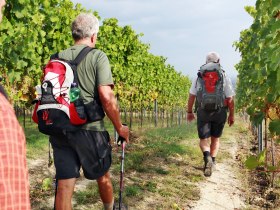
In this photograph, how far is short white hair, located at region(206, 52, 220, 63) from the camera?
23.1 ft

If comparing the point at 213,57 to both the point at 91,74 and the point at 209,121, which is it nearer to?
the point at 209,121

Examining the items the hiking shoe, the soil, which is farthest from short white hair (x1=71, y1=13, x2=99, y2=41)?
the hiking shoe

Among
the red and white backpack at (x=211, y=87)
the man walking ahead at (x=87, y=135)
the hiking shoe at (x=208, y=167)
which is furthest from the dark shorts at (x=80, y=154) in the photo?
the hiking shoe at (x=208, y=167)

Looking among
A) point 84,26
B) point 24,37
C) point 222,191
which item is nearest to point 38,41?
point 24,37

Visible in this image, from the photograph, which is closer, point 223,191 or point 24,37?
point 223,191

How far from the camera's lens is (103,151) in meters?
3.90

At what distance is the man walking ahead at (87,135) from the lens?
3775 mm

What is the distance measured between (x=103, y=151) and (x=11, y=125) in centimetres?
274

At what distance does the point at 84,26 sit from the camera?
12.8 ft

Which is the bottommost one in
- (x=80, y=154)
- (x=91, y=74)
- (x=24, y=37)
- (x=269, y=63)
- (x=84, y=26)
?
(x=80, y=154)

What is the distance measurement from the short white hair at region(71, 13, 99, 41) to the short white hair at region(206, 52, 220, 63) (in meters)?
3.49

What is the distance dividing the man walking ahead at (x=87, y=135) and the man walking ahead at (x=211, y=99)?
327cm

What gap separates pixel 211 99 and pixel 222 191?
60.7 inches

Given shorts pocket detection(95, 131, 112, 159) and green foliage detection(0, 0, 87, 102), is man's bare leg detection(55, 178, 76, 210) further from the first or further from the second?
green foliage detection(0, 0, 87, 102)
